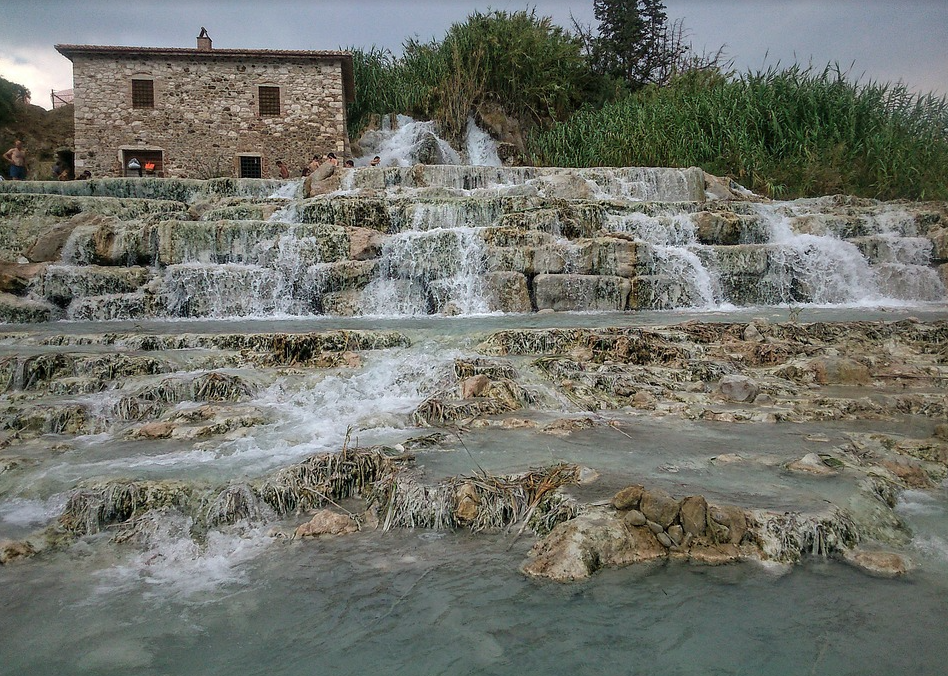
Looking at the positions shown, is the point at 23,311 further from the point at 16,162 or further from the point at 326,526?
the point at 16,162

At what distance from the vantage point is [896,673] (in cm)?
203

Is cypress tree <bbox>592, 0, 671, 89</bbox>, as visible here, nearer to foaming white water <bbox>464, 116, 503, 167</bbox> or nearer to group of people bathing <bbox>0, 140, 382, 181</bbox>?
foaming white water <bbox>464, 116, 503, 167</bbox>

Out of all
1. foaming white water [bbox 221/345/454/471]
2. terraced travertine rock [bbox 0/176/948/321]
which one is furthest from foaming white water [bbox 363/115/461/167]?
foaming white water [bbox 221/345/454/471]

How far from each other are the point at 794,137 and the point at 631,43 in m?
12.7

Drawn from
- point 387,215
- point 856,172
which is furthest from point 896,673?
point 856,172

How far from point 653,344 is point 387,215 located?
20.2ft

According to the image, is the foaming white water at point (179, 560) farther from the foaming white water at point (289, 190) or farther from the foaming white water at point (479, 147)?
the foaming white water at point (479, 147)

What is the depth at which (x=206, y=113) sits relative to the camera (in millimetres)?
17812

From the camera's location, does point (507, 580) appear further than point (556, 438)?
No

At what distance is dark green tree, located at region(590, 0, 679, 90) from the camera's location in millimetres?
25484

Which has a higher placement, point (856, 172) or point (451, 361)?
point (856, 172)

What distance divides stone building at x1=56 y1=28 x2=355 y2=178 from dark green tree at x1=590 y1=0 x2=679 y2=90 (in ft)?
37.9

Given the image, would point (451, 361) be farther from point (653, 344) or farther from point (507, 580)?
point (507, 580)

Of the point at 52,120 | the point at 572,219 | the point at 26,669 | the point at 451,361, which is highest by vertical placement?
the point at 52,120
